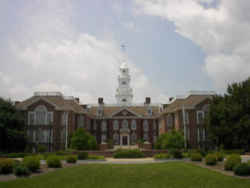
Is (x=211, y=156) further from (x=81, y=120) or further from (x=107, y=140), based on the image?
(x=107, y=140)

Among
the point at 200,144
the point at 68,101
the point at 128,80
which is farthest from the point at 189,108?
the point at 128,80

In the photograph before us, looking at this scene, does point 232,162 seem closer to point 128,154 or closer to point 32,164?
point 32,164

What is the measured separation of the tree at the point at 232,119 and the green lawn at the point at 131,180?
17896mm

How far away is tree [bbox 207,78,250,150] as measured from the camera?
116 feet

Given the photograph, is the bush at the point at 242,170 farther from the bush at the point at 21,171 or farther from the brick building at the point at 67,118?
the brick building at the point at 67,118

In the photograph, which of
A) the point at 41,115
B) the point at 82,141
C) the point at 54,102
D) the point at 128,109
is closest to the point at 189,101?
the point at 128,109

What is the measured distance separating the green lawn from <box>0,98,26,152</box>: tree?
23221 mm

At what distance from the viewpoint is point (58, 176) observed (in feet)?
61.4

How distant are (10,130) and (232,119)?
31986 millimetres

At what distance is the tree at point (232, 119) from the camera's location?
3525 centimetres

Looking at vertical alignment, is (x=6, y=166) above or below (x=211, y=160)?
above

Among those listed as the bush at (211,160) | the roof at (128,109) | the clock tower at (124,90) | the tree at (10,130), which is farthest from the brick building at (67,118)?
the clock tower at (124,90)

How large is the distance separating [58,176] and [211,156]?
13.8 metres

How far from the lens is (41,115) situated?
47.9 metres
